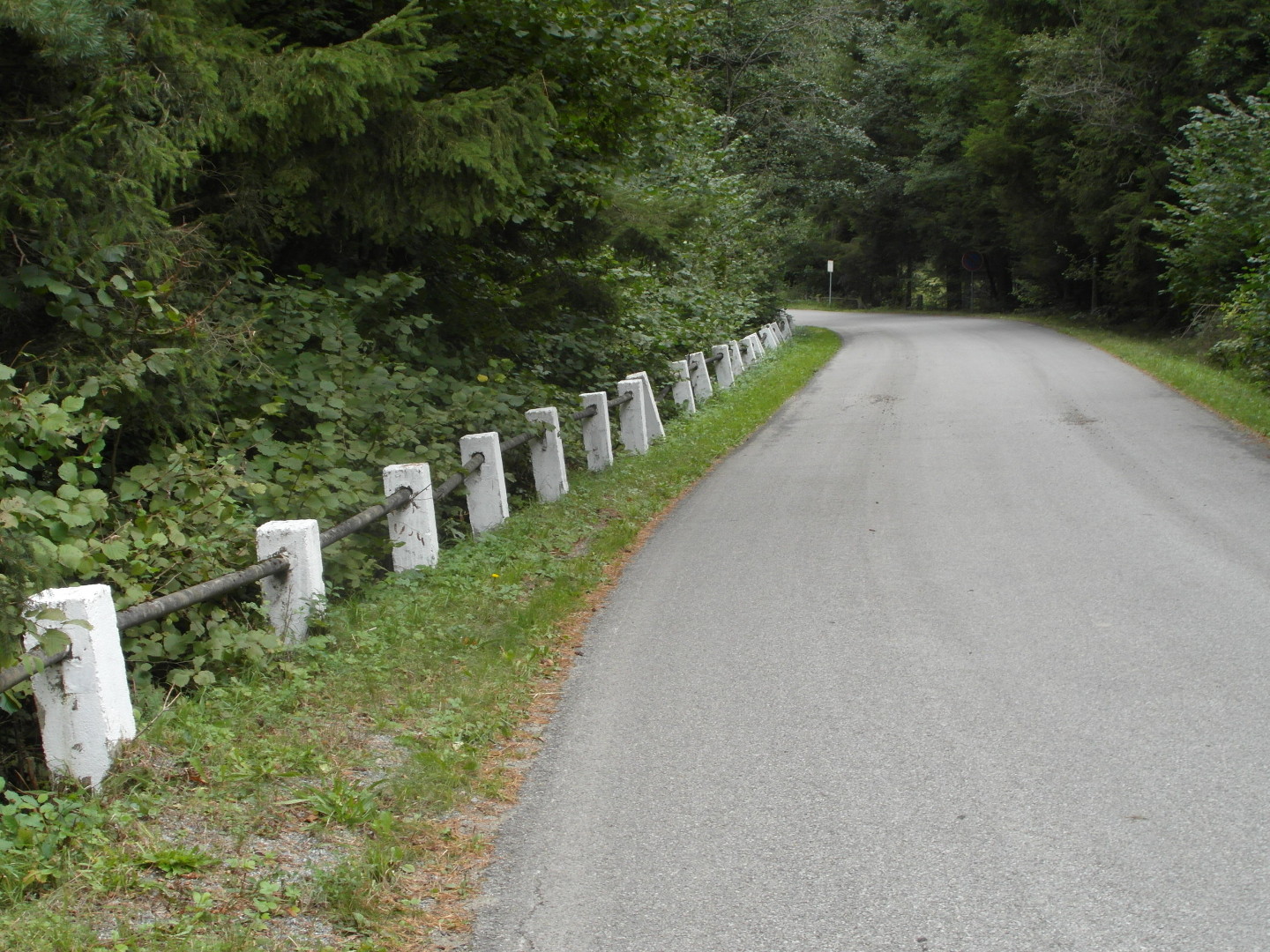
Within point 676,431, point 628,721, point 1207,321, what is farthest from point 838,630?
point 1207,321

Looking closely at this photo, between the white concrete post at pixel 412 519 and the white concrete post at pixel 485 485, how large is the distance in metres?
1.32

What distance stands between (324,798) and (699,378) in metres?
14.9

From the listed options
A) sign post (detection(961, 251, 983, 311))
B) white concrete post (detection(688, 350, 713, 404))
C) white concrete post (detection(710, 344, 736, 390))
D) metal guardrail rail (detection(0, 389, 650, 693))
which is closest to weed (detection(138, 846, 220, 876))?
metal guardrail rail (detection(0, 389, 650, 693))

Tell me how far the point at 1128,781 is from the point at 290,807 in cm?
326

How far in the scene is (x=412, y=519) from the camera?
7.59m

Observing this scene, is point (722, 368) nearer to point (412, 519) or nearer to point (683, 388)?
point (683, 388)

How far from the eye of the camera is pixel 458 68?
10352 mm

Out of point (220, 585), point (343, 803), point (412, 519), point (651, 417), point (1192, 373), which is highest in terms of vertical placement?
point (220, 585)

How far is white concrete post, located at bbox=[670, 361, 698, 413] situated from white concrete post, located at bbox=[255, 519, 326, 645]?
11499 millimetres

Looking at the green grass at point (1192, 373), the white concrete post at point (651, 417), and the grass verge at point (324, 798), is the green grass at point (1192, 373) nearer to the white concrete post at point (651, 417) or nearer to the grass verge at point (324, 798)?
the white concrete post at point (651, 417)

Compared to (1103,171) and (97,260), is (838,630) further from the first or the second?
(1103,171)

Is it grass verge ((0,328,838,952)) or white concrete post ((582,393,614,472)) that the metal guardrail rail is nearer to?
grass verge ((0,328,838,952))

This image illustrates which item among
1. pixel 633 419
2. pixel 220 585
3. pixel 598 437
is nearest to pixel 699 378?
pixel 633 419

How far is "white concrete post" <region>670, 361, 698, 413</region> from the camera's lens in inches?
680
